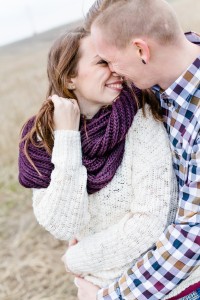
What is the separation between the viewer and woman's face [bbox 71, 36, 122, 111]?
216 centimetres

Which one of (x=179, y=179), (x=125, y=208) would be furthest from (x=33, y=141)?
(x=179, y=179)

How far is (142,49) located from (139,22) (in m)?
0.09

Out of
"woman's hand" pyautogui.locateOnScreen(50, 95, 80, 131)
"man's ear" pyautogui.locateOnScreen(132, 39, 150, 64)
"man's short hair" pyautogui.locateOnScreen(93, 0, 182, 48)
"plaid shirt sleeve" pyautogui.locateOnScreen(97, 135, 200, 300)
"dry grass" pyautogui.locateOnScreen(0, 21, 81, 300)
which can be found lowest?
"dry grass" pyautogui.locateOnScreen(0, 21, 81, 300)

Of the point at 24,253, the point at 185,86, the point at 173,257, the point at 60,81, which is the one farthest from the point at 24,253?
the point at 185,86

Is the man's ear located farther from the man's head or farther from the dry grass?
the dry grass

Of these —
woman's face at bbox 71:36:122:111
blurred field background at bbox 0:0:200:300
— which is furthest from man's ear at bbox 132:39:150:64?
blurred field background at bbox 0:0:200:300

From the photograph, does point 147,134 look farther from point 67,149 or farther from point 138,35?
point 138,35

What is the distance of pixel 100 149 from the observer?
2.12m

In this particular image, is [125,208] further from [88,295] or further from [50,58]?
[50,58]

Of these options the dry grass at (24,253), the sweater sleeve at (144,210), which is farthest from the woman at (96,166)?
the dry grass at (24,253)

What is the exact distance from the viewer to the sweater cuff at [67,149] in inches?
81.8

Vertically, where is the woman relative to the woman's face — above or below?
below

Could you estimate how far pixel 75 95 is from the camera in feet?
7.53

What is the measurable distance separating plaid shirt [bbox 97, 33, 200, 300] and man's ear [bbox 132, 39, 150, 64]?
132 millimetres
